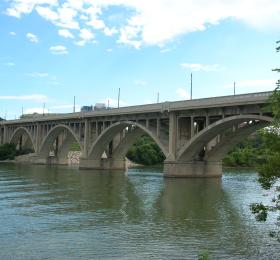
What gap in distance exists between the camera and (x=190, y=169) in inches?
2216

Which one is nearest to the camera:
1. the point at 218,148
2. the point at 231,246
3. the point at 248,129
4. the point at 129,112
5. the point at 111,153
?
the point at 231,246

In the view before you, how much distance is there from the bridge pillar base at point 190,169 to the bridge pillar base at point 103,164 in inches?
930

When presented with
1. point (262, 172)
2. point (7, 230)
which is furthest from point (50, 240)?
point (262, 172)

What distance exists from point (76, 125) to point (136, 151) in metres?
30.0

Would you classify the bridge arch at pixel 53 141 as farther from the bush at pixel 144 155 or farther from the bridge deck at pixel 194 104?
the bush at pixel 144 155

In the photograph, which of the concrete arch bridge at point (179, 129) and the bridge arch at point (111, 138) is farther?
the bridge arch at point (111, 138)

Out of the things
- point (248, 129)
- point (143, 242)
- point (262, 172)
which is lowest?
point (143, 242)

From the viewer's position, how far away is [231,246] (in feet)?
59.7

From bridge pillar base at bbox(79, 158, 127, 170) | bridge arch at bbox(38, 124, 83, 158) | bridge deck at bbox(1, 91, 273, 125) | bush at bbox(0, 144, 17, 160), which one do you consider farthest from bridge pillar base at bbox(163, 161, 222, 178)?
bush at bbox(0, 144, 17, 160)

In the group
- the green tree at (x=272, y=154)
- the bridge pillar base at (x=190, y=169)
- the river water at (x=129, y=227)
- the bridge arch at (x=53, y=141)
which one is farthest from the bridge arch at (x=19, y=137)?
the green tree at (x=272, y=154)

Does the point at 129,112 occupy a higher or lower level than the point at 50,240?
higher

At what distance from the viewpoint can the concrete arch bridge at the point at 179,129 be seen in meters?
47.9

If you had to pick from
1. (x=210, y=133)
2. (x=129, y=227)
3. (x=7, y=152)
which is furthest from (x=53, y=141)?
(x=129, y=227)

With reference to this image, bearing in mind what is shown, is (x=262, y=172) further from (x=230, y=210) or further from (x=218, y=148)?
(x=218, y=148)
